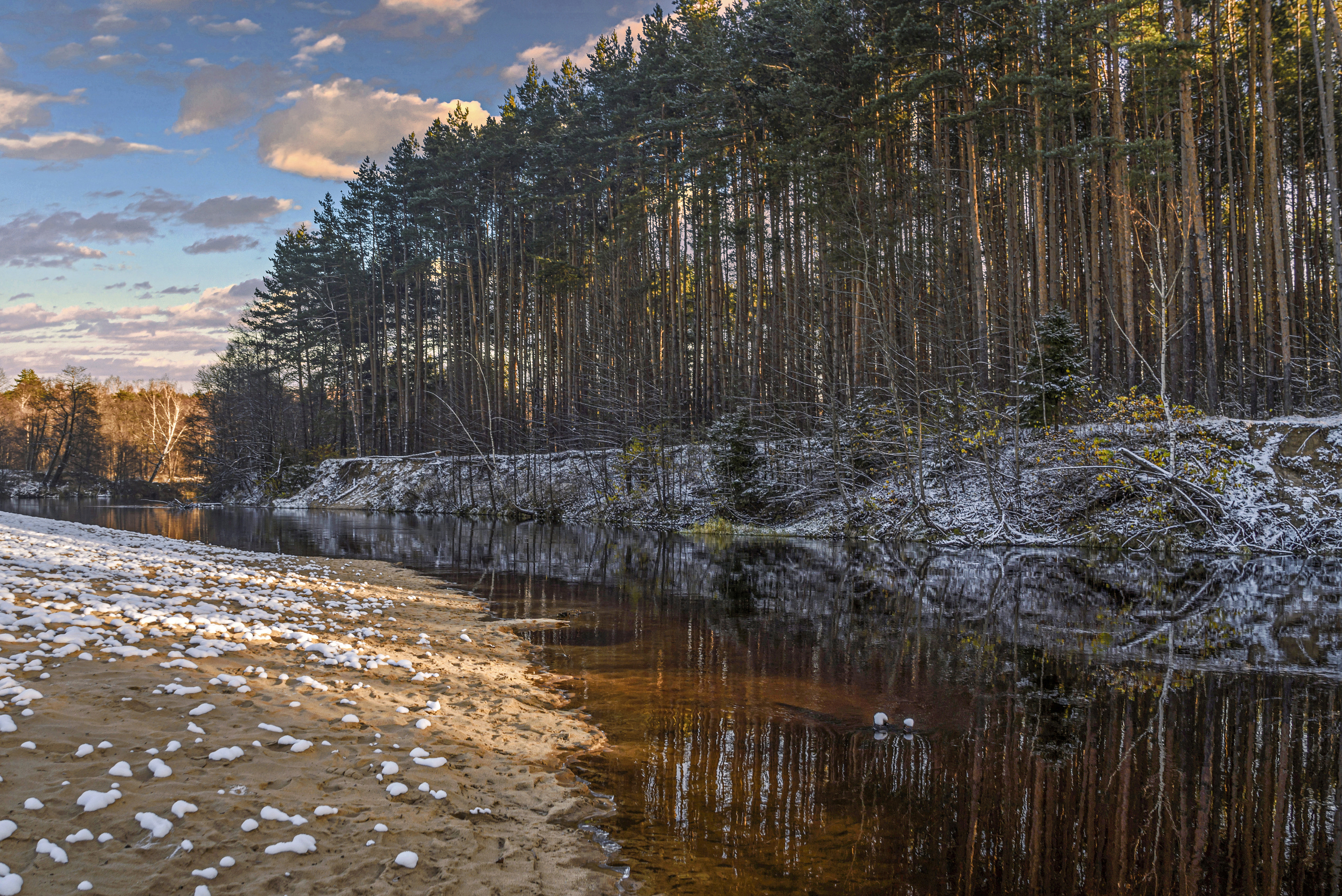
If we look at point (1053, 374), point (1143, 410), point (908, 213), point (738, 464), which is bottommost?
point (738, 464)

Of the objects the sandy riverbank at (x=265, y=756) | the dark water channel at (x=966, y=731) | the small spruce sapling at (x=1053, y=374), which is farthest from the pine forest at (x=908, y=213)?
the sandy riverbank at (x=265, y=756)

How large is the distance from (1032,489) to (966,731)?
17.6 m

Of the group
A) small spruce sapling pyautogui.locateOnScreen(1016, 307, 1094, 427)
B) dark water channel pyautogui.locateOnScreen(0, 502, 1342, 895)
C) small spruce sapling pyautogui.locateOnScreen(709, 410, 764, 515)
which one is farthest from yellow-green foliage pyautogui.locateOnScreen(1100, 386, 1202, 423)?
small spruce sapling pyautogui.locateOnScreen(709, 410, 764, 515)

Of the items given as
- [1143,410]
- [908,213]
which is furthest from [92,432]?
[1143,410]

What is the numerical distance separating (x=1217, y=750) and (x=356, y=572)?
44.5ft

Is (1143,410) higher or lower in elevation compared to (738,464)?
higher

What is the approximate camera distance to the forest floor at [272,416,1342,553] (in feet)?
58.7

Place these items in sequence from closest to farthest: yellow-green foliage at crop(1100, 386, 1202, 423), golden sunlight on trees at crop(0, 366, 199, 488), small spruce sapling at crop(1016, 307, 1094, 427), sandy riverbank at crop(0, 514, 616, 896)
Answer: sandy riverbank at crop(0, 514, 616, 896), yellow-green foliage at crop(1100, 386, 1202, 423), small spruce sapling at crop(1016, 307, 1094, 427), golden sunlight on trees at crop(0, 366, 199, 488)

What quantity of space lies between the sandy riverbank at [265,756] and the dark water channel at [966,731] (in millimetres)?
633

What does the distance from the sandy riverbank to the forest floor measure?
56.8 feet

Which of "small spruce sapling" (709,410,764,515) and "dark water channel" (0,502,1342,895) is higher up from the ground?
"small spruce sapling" (709,410,764,515)

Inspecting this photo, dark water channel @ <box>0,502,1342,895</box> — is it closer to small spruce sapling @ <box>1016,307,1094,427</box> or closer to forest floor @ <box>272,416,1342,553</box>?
forest floor @ <box>272,416,1342,553</box>

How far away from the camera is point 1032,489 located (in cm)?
2141

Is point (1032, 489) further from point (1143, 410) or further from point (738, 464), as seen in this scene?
point (738, 464)
